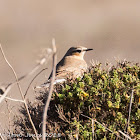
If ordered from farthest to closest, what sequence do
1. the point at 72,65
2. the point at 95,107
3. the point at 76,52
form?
1. the point at 76,52
2. the point at 72,65
3. the point at 95,107

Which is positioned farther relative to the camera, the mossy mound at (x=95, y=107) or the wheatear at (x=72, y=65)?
the wheatear at (x=72, y=65)

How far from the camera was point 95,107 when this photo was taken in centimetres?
555

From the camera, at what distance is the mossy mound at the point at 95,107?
17.6ft

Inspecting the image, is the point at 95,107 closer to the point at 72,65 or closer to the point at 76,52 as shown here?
the point at 72,65

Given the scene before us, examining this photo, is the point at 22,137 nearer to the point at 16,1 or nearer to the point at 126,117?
the point at 126,117

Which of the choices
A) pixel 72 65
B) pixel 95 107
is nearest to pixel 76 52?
pixel 72 65

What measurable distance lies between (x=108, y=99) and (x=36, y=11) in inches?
890

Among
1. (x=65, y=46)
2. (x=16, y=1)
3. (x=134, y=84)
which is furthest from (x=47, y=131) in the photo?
(x=16, y=1)

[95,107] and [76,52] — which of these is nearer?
[95,107]

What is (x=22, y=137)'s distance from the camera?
5.99 metres

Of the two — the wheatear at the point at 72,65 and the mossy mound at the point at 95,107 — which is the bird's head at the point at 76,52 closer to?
the wheatear at the point at 72,65

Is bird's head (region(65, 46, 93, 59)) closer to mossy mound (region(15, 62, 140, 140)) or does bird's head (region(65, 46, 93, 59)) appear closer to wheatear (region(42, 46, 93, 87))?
wheatear (region(42, 46, 93, 87))

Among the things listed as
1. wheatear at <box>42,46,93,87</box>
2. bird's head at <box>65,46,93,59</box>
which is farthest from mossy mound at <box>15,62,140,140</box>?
Answer: bird's head at <box>65,46,93,59</box>

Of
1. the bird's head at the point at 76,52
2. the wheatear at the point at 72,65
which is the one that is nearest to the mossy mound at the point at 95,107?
the wheatear at the point at 72,65
